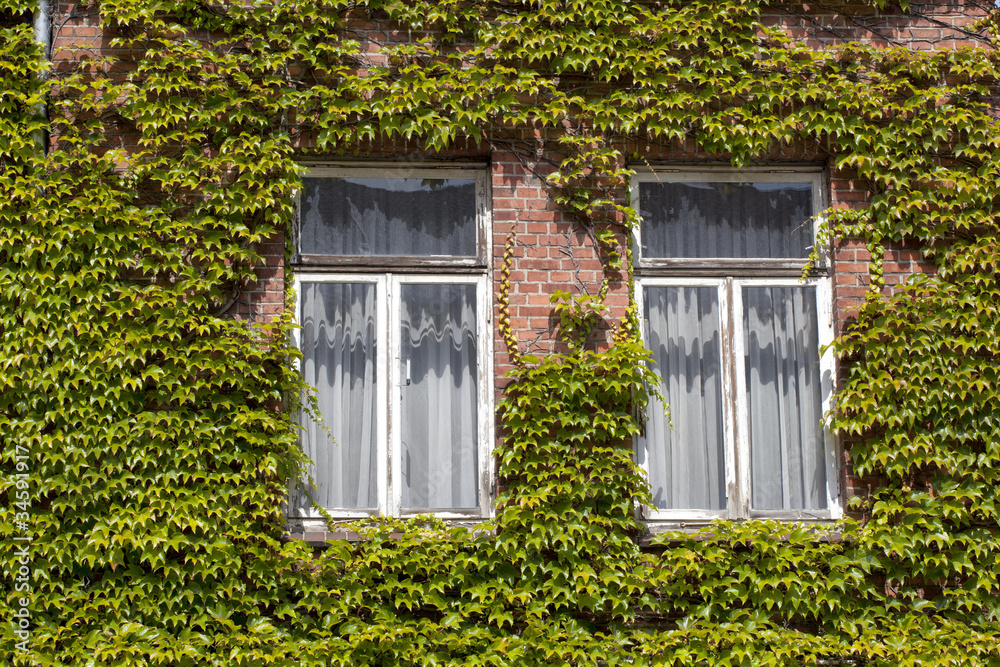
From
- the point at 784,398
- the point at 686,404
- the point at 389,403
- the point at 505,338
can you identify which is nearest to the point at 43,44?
the point at 389,403

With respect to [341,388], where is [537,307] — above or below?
above

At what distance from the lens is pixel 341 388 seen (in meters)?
6.08

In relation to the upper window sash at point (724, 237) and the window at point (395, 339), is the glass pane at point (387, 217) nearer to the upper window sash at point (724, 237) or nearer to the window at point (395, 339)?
the window at point (395, 339)

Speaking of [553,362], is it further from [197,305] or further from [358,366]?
[197,305]

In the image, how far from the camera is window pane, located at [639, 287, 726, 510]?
20.0ft

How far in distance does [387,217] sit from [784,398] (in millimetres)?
2815

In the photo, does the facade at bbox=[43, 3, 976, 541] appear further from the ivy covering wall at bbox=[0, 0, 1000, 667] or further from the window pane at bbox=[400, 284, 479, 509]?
the ivy covering wall at bbox=[0, 0, 1000, 667]

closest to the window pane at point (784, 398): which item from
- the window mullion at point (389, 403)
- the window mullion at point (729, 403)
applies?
the window mullion at point (729, 403)

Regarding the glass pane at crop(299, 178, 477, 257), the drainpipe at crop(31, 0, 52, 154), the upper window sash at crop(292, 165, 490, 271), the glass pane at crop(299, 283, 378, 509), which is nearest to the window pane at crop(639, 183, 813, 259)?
the upper window sash at crop(292, 165, 490, 271)

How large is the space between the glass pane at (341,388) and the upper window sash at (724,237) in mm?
1842

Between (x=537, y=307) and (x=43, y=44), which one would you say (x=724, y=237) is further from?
(x=43, y=44)

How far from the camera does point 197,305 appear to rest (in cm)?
573

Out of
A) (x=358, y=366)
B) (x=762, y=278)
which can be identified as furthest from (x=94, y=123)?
(x=762, y=278)

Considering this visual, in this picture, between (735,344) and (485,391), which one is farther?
(735,344)
